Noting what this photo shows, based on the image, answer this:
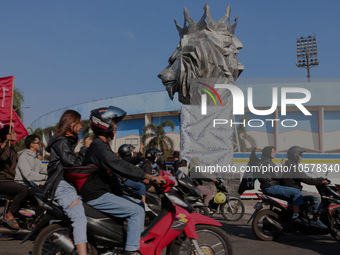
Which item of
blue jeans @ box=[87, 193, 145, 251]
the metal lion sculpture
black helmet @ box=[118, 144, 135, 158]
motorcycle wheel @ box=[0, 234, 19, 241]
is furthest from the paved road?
the metal lion sculpture

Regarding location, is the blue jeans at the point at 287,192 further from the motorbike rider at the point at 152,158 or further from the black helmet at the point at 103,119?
the black helmet at the point at 103,119

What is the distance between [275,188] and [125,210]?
3.80m

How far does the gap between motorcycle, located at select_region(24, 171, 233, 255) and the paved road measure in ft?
5.99

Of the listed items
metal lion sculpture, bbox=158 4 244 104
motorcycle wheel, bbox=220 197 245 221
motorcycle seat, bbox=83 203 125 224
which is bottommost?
motorcycle wheel, bbox=220 197 245 221

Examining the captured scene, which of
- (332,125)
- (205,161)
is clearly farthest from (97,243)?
(332,125)

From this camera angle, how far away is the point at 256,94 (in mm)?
49875

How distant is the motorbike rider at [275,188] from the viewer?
6691mm

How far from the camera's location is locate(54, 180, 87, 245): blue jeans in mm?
3838

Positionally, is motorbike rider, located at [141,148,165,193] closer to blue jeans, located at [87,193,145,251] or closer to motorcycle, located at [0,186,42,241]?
motorcycle, located at [0,186,42,241]

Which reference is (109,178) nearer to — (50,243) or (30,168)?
(50,243)

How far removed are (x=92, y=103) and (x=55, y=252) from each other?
2278 inches

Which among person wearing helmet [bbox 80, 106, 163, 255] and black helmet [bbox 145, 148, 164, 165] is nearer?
person wearing helmet [bbox 80, 106, 163, 255]

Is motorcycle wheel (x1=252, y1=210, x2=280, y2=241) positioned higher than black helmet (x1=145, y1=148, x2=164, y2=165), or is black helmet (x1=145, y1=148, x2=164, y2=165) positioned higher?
black helmet (x1=145, y1=148, x2=164, y2=165)

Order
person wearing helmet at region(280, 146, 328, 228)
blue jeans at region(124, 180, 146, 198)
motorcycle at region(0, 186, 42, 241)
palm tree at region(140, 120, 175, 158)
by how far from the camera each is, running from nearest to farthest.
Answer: motorcycle at region(0, 186, 42, 241) → person wearing helmet at region(280, 146, 328, 228) → blue jeans at region(124, 180, 146, 198) → palm tree at region(140, 120, 175, 158)
